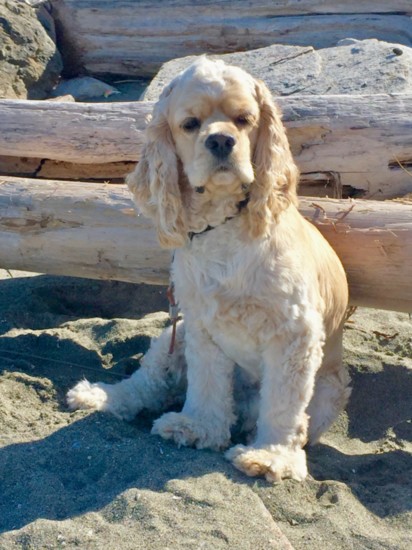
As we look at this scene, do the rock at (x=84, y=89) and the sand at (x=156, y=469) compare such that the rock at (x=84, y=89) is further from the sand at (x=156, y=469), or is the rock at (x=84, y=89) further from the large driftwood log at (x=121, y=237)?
the sand at (x=156, y=469)

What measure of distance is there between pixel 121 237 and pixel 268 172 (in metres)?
1.71

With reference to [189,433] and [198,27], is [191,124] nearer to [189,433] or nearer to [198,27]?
[189,433]

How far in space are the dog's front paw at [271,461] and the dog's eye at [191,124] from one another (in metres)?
1.61

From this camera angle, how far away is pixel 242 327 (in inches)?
173

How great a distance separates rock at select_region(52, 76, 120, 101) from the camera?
995 centimetres

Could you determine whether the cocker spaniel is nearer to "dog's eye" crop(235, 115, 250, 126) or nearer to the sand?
"dog's eye" crop(235, 115, 250, 126)

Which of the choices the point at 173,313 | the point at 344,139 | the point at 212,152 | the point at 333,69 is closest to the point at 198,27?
the point at 333,69

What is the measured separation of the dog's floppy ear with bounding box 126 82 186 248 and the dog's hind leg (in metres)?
0.98

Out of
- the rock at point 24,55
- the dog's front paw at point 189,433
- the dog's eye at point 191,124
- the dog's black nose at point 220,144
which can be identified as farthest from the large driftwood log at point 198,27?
the dog's front paw at point 189,433

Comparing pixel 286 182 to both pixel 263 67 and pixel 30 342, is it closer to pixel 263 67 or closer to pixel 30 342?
pixel 30 342

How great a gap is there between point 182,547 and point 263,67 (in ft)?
17.0

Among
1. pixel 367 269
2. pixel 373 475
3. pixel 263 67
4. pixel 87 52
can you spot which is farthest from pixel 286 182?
pixel 87 52

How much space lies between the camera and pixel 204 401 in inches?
187

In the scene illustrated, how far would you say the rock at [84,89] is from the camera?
9.95 meters
